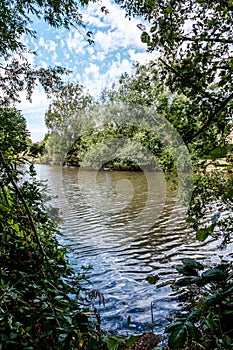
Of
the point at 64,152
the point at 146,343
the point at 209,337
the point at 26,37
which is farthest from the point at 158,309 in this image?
the point at 64,152

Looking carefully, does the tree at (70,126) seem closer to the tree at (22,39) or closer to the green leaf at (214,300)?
the tree at (22,39)

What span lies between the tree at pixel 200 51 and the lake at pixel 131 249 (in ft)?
3.93

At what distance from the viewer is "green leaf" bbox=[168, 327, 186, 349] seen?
566mm

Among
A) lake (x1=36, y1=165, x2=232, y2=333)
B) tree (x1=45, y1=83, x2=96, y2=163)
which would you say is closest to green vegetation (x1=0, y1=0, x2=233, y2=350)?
lake (x1=36, y1=165, x2=232, y2=333)

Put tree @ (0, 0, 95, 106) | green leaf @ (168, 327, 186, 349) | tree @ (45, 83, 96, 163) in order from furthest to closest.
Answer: tree @ (45, 83, 96, 163) < tree @ (0, 0, 95, 106) < green leaf @ (168, 327, 186, 349)

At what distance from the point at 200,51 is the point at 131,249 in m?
3.96

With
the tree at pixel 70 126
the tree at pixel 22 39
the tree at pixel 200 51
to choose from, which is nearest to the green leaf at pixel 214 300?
the tree at pixel 200 51

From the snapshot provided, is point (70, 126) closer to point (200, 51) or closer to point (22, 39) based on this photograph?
point (22, 39)

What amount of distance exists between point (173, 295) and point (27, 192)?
2251 mm

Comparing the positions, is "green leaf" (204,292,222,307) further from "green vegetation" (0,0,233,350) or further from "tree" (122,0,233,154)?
"tree" (122,0,233,154)

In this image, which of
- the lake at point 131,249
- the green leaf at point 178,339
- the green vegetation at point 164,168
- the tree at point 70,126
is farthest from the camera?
the tree at point 70,126

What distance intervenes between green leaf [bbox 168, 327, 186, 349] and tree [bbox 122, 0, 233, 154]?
97cm

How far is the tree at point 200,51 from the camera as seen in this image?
141 centimetres

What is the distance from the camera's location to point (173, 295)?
3.38 metres
